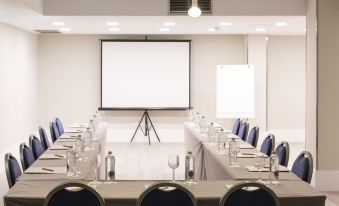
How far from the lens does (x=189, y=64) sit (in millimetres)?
12688

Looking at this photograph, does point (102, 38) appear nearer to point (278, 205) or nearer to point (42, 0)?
point (42, 0)

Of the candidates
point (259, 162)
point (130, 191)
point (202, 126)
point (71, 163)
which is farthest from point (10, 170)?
point (202, 126)

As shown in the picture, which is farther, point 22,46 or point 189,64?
point 189,64

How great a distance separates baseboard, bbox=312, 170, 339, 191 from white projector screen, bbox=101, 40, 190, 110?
5.55m

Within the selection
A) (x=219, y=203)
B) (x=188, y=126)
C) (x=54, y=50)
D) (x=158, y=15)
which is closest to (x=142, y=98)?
(x=54, y=50)

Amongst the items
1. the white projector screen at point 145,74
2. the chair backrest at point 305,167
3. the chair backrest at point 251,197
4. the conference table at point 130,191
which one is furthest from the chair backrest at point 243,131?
the chair backrest at point 251,197

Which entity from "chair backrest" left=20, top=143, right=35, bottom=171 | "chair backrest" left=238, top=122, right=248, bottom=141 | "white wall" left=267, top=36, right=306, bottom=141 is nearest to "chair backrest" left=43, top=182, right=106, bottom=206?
"chair backrest" left=20, top=143, right=35, bottom=171

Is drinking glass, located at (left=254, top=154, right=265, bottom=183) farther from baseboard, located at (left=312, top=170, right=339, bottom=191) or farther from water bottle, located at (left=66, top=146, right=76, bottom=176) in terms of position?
baseboard, located at (left=312, top=170, right=339, bottom=191)

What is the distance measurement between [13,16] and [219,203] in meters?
5.94

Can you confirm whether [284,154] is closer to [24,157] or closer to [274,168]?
[274,168]

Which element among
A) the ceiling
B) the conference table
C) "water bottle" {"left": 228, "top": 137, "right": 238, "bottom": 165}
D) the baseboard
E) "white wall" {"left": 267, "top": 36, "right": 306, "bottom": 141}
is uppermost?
the ceiling

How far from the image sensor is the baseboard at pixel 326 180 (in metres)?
7.48

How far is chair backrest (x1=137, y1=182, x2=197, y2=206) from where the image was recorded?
3.47m

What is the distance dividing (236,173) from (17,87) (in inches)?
269
